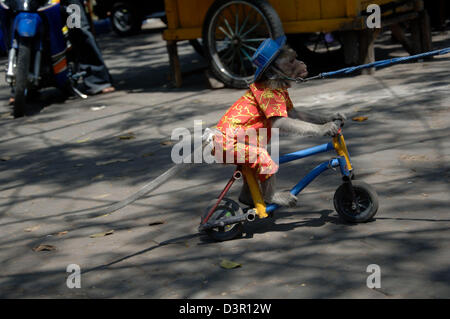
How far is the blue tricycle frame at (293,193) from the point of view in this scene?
4277 millimetres

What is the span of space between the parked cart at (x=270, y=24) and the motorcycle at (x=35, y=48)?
1368mm

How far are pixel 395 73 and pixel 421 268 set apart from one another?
5207 mm

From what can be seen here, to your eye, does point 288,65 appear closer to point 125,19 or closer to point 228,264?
point 228,264

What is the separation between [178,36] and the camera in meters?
9.39

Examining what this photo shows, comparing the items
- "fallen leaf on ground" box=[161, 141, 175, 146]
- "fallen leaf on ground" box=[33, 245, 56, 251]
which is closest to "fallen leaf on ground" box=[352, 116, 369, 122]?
"fallen leaf on ground" box=[161, 141, 175, 146]

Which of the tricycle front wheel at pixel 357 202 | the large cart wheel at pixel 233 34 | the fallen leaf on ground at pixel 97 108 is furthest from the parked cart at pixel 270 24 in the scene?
the tricycle front wheel at pixel 357 202

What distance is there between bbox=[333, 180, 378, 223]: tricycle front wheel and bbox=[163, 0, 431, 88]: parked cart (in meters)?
4.08

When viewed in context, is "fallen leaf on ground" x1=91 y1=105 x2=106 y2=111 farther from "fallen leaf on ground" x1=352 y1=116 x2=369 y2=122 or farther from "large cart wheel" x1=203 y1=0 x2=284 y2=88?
"fallen leaf on ground" x1=352 y1=116 x2=369 y2=122

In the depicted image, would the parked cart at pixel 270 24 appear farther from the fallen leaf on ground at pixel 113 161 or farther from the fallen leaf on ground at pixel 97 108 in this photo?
the fallen leaf on ground at pixel 113 161

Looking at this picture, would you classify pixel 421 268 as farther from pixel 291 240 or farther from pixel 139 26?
pixel 139 26

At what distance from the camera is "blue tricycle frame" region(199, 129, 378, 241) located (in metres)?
4.28
